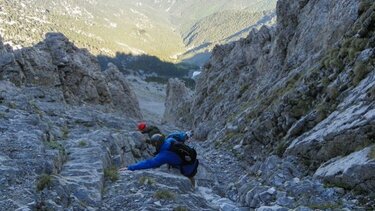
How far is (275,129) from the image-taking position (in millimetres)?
25219

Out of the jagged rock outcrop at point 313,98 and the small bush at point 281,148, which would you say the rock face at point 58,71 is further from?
the small bush at point 281,148

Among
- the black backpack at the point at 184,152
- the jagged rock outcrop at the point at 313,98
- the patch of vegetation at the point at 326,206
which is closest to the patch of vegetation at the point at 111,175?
the black backpack at the point at 184,152

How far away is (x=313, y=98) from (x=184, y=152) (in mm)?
8870

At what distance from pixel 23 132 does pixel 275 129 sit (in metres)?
13.7

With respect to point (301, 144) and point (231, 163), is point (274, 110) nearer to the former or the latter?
point (231, 163)

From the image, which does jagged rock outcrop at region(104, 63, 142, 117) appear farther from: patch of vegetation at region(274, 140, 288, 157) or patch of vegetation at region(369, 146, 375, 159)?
patch of vegetation at region(369, 146, 375, 159)

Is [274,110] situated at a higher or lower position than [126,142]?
higher

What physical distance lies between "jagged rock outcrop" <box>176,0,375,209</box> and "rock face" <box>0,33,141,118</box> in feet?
65.7

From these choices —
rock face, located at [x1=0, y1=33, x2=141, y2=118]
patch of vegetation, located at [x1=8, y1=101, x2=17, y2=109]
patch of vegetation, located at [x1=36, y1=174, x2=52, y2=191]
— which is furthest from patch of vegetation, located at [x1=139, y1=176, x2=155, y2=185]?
rock face, located at [x1=0, y1=33, x2=141, y2=118]

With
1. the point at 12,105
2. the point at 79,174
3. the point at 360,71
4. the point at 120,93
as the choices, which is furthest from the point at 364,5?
the point at 120,93

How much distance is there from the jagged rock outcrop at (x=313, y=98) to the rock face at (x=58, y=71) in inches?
789

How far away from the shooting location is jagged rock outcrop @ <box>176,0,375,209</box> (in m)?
16.4

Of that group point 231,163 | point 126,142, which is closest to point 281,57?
point 231,163

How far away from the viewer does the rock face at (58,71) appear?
5003 centimetres
